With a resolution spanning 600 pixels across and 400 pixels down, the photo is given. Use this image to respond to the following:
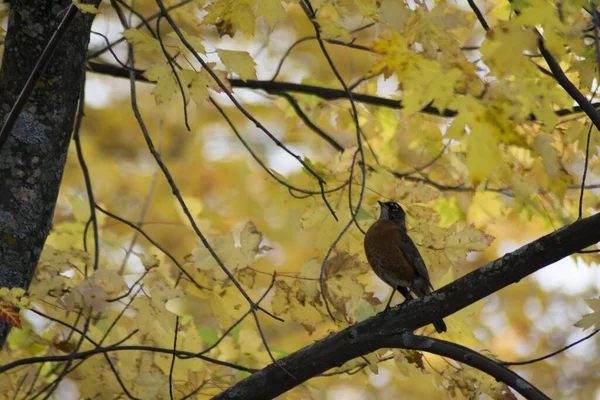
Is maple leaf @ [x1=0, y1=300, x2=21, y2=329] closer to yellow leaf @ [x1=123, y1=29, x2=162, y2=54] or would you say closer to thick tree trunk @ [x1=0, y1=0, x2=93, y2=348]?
thick tree trunk @ [x1=0, y1=0, x2=93, y2=348]

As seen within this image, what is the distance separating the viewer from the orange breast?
11.8 feet

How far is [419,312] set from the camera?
2.32 m

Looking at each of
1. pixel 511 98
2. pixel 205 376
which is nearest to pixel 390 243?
pixel 205 376

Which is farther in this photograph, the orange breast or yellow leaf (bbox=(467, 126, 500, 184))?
the orange breast

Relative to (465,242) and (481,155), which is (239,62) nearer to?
(481,155)

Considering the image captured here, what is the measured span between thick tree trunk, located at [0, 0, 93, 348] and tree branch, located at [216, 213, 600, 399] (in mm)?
850

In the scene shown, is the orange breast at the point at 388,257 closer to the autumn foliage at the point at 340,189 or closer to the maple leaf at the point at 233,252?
the autumn foliage at the point at 340,189

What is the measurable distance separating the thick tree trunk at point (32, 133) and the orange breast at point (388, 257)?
1556 mm

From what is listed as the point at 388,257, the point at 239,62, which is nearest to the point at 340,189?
the point at 388,257

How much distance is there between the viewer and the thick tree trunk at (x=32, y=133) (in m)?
2.47

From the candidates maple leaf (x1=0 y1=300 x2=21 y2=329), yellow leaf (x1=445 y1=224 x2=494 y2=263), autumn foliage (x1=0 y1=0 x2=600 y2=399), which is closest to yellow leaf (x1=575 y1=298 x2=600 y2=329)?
autumn foliage (x1=0 y1=0 x2=600 y2=399)

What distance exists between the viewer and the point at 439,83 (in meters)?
2.09

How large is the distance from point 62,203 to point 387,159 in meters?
3.90

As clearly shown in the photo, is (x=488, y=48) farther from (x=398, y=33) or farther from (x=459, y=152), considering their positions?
(x=459, y=152)
